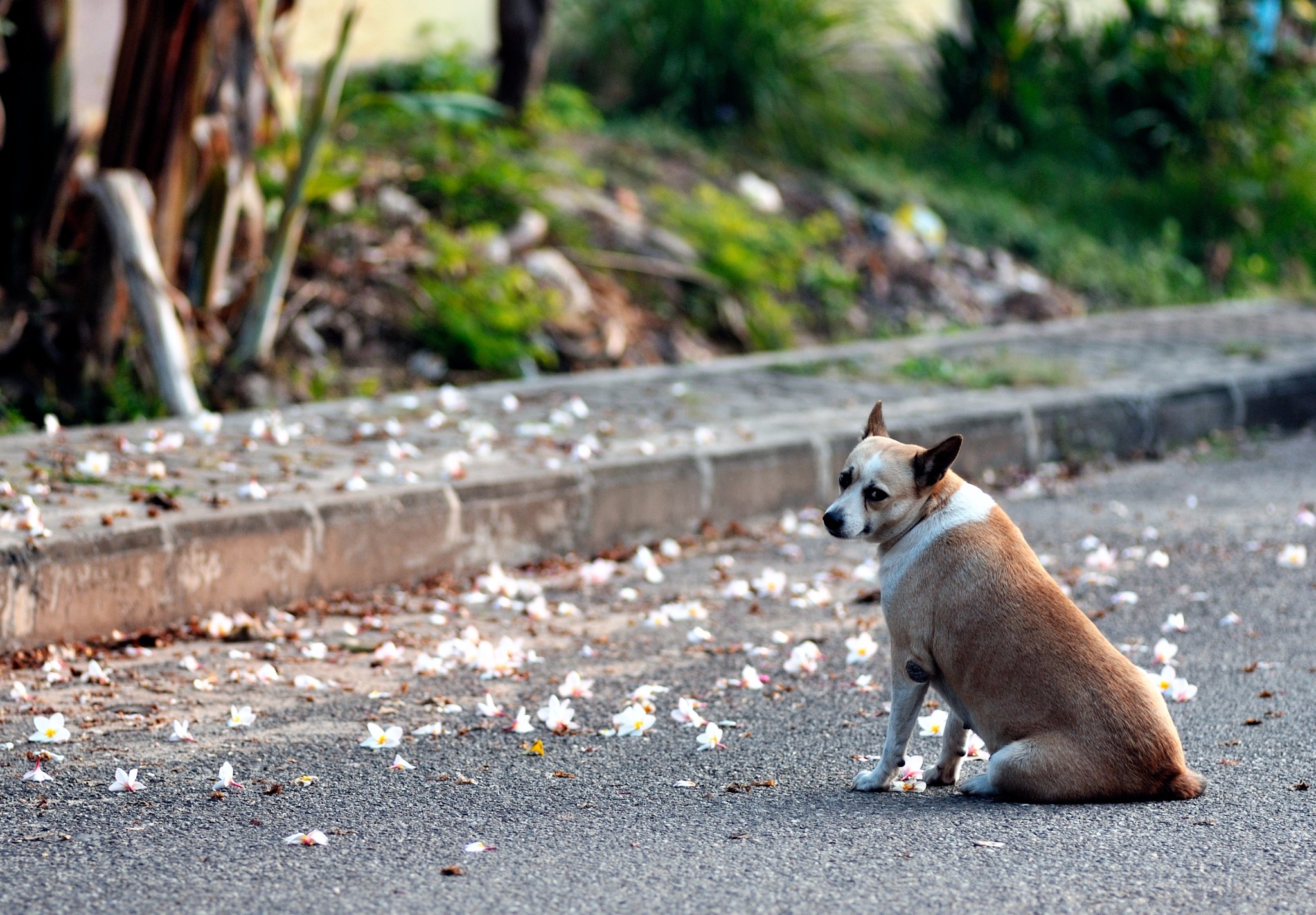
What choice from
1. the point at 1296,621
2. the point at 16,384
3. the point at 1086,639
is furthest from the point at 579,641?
the point at 16,384

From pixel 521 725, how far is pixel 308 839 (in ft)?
2.88

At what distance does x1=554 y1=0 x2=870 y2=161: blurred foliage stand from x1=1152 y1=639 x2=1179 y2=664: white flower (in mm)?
8015

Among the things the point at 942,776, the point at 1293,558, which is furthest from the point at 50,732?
the point at 1293,558

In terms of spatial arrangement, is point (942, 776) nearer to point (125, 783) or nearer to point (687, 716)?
point (687, 716)

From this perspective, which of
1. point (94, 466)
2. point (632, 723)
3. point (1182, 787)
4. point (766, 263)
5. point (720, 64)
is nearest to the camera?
point (1182, 787)

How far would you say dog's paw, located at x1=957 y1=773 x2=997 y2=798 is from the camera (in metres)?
3.27

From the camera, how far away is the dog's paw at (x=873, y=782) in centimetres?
339

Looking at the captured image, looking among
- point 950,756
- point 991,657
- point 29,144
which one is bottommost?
point 950,756

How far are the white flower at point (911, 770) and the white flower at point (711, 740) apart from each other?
0.46 metres

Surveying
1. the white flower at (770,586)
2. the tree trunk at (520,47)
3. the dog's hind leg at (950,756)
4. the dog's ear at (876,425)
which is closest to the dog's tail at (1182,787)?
the dog's hind leg at (950,756)

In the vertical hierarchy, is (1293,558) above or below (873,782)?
below

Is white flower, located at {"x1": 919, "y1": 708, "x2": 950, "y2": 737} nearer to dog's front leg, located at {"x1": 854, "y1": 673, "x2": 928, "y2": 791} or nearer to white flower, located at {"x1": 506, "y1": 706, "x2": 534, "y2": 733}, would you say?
dog's front leg, located at {"x1": 854, "y1": 673, "x2": 928, "y2": 791}

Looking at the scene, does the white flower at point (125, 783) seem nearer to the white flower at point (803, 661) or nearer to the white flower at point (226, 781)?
the white flower at point (226, 781)

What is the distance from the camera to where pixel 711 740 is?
369 centimetres
